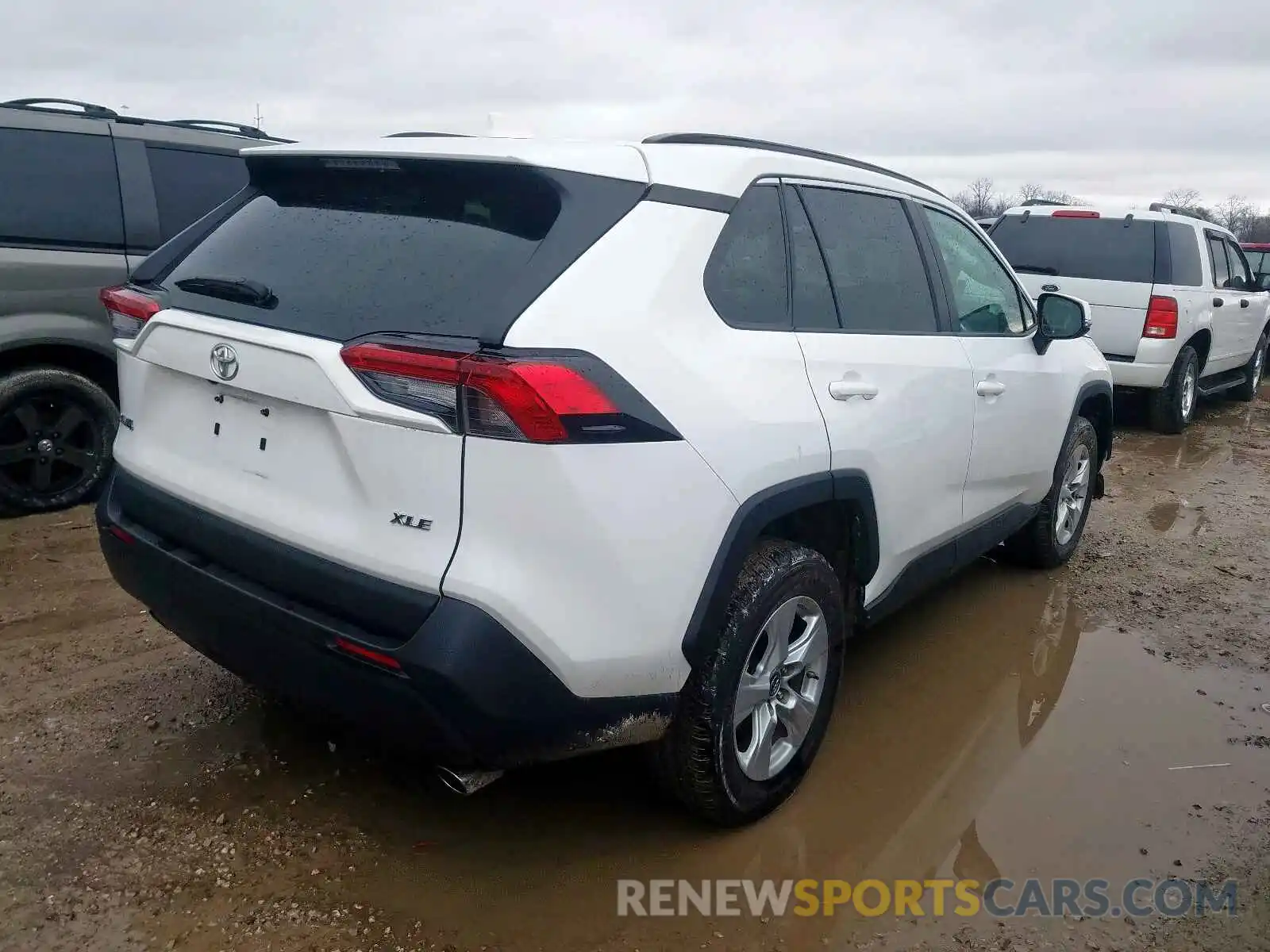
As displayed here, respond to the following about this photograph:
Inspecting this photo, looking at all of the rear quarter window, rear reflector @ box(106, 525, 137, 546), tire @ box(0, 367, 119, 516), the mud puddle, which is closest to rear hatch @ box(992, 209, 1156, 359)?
the rear quarter window

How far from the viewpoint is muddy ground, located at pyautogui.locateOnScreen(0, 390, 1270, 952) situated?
2.43m

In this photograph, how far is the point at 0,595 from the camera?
4.17 meters

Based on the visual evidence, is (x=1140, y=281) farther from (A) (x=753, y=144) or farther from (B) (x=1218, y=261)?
(A) (x=753, y=144)

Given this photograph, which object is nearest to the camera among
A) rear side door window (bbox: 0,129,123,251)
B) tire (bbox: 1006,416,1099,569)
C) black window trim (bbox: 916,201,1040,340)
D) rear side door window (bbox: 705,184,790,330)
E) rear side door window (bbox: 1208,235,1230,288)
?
rear side door window (bbox: 705,184,790,330)

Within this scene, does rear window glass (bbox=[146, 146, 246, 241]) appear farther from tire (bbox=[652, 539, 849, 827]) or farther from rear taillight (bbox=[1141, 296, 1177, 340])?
rear taillight (bbox=[1141, 296, 1177, 340])

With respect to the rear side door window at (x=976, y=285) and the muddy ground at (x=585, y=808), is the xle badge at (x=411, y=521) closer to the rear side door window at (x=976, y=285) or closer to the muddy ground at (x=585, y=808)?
the muddy ground at (x=585, y=808)

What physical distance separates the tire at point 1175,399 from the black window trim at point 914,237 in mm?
6088

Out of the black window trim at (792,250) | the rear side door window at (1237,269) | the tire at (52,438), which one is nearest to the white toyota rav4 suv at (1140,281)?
the rear side door window at (1237,269)

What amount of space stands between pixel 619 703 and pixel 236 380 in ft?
3.83

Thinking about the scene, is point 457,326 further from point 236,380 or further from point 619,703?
point 619,703

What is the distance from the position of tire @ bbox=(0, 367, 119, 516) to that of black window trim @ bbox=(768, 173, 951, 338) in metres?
3.88

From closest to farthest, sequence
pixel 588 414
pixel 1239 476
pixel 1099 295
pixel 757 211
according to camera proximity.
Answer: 1. pixel 588 414
2. pixel 757 211
3. pixel 1239 476
4. pixel 1099 295

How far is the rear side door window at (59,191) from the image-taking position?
193 inches

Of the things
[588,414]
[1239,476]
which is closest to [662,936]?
[588,414]
